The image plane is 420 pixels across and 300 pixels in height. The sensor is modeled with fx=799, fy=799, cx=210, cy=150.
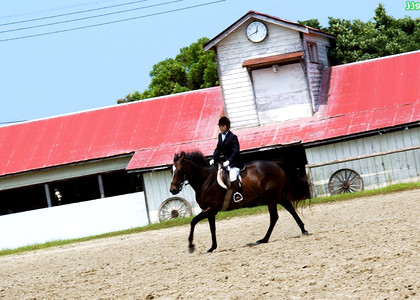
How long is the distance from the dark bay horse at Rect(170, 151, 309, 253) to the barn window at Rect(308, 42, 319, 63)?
16.8 meters

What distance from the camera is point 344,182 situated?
2747 centimetres

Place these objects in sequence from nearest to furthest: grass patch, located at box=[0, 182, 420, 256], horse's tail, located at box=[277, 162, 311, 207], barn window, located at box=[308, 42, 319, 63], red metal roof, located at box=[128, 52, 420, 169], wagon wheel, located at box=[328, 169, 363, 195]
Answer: horse's tail, located at box=[277, 162, 311, 207]
grass patch, located at box=[0, 182, 420, 256]
wagon wheel, located at box=[328, 169, 363, 195]
red metal roof, located at box=[128, 52, 420, 169]
barn window, located at box=[308, 42, 319, 63]

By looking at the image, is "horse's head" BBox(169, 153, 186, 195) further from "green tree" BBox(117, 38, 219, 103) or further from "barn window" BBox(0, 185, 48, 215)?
"green tree" BBox(117, 38, 219, 103)

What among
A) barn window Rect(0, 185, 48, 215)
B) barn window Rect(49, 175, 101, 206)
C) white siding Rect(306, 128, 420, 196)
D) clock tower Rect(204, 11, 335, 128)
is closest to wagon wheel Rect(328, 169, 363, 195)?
white siding Rect(306, 128, 420, 196)

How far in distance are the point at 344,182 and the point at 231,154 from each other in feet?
41.7

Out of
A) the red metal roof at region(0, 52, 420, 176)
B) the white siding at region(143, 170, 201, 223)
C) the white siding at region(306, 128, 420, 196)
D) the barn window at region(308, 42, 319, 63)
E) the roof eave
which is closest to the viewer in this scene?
the white siding at region(306, 128, 420, 196)

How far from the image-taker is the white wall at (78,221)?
29.8 metres

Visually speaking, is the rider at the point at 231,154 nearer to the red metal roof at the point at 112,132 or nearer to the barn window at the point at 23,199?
the red metal roof at the point at 112,132

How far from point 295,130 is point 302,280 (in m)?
20.0

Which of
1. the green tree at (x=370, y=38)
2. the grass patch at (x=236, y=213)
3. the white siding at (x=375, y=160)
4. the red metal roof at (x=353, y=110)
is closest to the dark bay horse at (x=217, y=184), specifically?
the grass patch at (x=236, y=213)

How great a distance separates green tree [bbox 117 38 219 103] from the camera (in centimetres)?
4925

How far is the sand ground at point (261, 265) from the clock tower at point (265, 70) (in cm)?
1050

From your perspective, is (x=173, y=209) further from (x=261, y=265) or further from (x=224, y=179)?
(x=261, y=265)

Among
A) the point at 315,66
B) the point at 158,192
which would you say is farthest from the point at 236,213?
the point at 315,66
